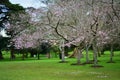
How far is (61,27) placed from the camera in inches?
1596

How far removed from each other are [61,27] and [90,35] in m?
8.88

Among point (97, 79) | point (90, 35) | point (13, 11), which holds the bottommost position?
point (97, 79)

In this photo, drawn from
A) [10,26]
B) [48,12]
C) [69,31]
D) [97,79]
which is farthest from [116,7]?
[10,26]

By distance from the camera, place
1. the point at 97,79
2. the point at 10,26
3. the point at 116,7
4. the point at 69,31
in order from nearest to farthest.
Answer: the point at 97,79
the point at 116,7
the point at 69,31
the point at 10,26

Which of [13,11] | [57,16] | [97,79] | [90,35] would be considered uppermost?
[13,11]

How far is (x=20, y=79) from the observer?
22.8 m

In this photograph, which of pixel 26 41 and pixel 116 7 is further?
pixel 26 41

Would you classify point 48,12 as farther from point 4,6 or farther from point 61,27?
point 4,6

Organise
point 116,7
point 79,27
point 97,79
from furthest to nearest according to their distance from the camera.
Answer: point 79,27
point 116,7
point 97,79

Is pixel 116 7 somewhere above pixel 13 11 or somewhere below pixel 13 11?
below

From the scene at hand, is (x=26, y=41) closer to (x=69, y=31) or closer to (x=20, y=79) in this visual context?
(x=69, y=31)

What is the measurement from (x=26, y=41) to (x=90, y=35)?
18.0 metres

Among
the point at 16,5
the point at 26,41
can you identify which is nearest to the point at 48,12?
the point at 26,41

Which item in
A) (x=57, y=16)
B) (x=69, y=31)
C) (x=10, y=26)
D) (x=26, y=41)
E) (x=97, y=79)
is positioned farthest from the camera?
(x=10, y=26)
